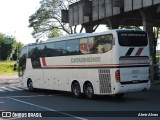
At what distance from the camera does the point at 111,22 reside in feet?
113

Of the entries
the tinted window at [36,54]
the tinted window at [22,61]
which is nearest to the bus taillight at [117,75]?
the tinted window at [36,54]

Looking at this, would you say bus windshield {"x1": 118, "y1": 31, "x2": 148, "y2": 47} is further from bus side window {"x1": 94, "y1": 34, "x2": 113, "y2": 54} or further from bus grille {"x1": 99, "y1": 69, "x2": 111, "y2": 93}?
bus grille {"x1": 99, "y1": 69, "x2": 111, "y2": 93}

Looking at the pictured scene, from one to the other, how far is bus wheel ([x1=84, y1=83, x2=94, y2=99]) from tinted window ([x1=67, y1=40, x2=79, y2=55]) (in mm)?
1905

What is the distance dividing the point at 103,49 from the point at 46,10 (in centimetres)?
4888

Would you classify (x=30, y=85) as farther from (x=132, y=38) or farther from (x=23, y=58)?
(x=132, y=38)

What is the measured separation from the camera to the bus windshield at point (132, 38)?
18380 millimetres

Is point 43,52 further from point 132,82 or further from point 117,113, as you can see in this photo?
point 117,113

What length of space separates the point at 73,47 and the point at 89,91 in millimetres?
2669

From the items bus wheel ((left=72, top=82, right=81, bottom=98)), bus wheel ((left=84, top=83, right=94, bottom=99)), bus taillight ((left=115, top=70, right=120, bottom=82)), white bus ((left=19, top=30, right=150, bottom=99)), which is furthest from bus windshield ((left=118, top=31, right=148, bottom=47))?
bus wheel ((left=72, top=82, right=81, bottom=98))

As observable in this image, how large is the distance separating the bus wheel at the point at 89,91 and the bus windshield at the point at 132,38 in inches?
115

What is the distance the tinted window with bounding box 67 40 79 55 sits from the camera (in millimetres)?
20747

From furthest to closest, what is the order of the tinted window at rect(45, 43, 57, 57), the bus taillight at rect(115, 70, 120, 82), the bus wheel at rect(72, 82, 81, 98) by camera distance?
the tinted window at rect(45, 43, 57, 57)
the bus wheel at rect(72, 82, 81, 98)
the bus taillight at rect(115, 70, 120, 82)

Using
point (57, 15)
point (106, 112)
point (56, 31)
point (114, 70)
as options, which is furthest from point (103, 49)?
point (56, 31)

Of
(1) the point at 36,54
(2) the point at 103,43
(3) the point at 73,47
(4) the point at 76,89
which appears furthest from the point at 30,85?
(2) the point at 103,43
